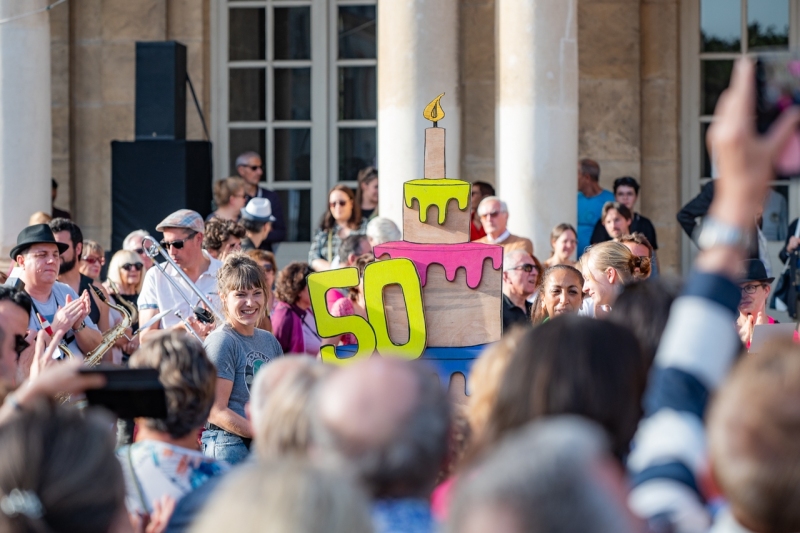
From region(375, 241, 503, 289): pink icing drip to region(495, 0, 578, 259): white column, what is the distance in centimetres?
286

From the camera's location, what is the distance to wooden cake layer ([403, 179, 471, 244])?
571 cm

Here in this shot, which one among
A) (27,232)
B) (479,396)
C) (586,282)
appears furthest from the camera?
(27,232)

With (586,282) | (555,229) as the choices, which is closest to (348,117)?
(555,229)

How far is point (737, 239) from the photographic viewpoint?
2193 mm

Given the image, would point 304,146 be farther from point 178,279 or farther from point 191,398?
point 191,398

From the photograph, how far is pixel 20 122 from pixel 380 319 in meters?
4.63

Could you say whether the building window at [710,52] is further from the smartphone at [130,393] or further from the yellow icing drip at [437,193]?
the smartphone at [130,393]

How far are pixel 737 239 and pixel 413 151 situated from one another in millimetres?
6349

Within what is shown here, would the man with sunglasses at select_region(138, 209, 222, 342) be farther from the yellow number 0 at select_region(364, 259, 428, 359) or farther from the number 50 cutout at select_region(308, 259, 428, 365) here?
the yellow number 0 at select_region(364, 259, 428, 359)

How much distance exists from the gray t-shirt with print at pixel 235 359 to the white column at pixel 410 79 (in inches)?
137

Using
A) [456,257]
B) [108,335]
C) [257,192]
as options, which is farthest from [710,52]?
[108,335]

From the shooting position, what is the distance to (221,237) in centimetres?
711

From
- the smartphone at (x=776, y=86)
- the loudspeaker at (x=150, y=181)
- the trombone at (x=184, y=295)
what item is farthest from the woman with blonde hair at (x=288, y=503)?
the loudspeaker at (x=150, y=181)

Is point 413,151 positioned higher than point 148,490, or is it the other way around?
point 413,151
